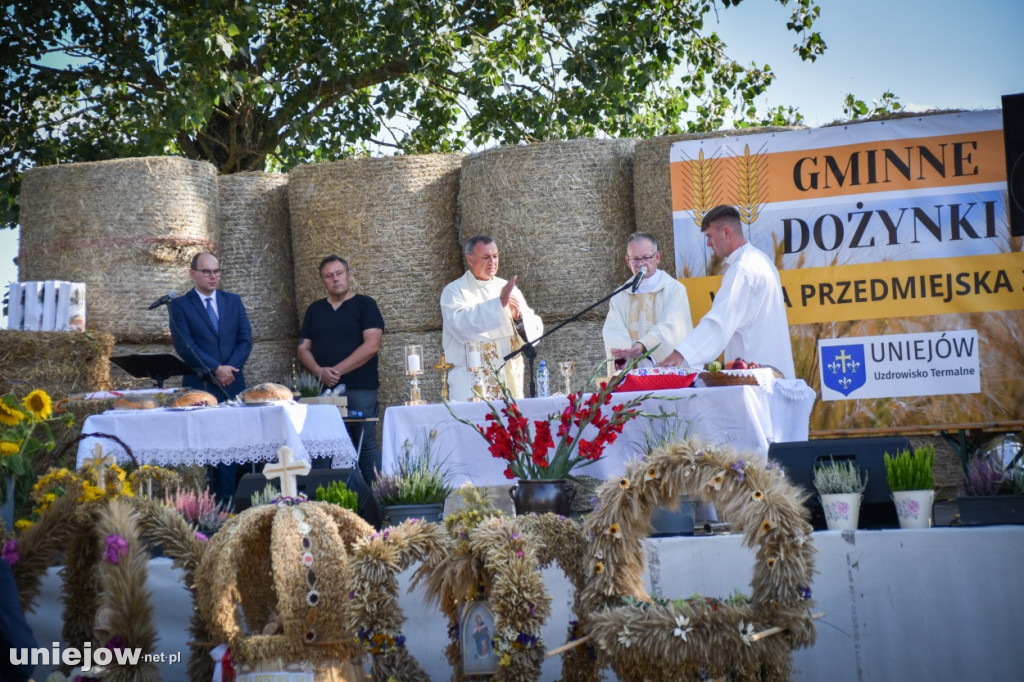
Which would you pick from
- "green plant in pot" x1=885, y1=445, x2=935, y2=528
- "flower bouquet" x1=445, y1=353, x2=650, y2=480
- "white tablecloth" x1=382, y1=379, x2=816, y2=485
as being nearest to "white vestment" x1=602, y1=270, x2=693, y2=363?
"white tablecloth" x1=382, y1=379, x2=816, y2=485

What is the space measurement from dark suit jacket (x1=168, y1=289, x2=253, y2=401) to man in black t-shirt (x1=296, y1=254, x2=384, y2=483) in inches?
19.2

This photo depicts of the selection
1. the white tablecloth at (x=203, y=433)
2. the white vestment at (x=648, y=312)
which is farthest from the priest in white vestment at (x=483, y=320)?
the white tablecloth at (x=203, y=433)

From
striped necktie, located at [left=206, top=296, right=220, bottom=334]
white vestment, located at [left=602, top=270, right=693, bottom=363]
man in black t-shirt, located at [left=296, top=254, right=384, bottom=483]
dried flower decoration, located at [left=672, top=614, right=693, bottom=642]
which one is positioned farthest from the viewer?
man in black t-shirt, located at [left=296, top=254, right=384, bottom=483]

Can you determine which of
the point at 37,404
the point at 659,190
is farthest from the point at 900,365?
the point at 37,404

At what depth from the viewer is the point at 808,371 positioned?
308 inches

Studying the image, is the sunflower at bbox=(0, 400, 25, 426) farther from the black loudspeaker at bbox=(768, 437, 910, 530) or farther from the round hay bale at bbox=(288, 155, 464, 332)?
the round hay bale at bbox=(288, 155, 464, 332)

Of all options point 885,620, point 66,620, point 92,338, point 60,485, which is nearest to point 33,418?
point 60,485

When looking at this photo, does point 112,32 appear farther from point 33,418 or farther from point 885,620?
point 885,620

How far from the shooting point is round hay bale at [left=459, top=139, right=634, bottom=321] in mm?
8539

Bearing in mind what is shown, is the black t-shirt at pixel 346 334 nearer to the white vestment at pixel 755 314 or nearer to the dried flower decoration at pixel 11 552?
the white vestment at pixel 755 314

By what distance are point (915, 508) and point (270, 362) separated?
18.9 feet

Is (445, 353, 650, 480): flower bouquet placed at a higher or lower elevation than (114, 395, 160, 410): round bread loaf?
lower

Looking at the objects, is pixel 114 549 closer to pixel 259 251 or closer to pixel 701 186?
pixel 701 186

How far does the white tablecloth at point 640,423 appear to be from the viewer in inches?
214
